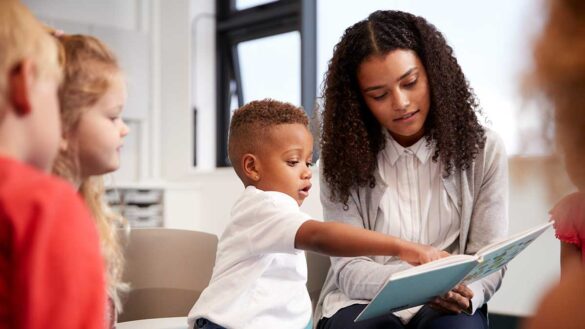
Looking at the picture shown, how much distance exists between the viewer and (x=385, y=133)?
199 cm

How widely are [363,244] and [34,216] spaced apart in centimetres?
76

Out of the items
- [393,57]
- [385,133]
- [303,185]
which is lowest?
[303,185]

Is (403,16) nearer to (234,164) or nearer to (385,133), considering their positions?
(385,133)

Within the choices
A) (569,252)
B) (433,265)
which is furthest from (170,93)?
(433,265)

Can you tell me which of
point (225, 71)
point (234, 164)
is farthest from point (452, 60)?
point (225, 71)

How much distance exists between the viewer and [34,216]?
75 cm

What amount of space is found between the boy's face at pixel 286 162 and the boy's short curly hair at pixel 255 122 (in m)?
0.02

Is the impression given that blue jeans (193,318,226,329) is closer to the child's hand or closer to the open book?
the open book

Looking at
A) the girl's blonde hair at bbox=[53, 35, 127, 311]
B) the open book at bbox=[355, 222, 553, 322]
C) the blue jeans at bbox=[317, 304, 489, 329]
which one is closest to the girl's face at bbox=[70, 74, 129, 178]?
the girl's blonde hair at bbox=[53, 35, 127, 311]

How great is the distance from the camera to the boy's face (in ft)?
5.65

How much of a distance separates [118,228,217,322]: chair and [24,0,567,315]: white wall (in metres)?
2.46

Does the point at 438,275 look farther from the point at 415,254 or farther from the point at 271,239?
the point at 271,239

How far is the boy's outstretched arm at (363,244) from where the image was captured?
4.54 ft

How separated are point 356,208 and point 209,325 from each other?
554 mm
